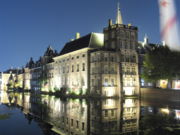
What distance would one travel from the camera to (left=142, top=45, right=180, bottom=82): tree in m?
51.8

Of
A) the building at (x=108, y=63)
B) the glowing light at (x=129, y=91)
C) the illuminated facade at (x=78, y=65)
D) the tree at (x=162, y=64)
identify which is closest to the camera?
the tree at (x=162, y=64)

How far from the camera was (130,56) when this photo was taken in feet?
240

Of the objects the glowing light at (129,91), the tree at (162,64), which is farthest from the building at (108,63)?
the tree at (162,64)

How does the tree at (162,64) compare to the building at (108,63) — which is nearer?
the tree at (162,64)

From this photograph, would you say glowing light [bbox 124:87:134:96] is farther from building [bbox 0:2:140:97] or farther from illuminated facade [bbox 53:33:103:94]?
illuminated facade [bbox 53:33:103:94]

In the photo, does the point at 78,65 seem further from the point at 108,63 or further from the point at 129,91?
the point at 129,91

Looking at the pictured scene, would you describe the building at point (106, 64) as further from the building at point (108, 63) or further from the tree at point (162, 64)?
the tree at point (162, 64)

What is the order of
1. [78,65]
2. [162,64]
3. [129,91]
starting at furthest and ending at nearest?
[78,65] < [129,91] < [162,64]

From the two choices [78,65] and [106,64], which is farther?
[78,65]

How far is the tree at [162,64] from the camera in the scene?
51812mm

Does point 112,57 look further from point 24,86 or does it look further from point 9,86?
point 9,86

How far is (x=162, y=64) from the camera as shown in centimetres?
5381

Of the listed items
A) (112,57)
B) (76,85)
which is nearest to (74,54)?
(76,85)

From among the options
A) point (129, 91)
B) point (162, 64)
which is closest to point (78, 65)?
point (129, 91)
